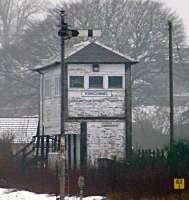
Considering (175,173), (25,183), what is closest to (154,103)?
(25,183)

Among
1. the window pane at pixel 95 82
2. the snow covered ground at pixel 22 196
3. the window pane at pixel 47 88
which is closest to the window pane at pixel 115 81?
the window pane at pixel 95 82

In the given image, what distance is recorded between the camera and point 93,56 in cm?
4678

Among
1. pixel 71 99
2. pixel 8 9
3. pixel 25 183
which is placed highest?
pixel 8 9

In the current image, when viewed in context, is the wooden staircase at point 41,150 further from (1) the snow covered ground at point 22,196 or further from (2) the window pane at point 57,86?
(1) the snow covered ground at point 22,196

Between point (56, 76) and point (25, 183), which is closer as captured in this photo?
point (25, 183)

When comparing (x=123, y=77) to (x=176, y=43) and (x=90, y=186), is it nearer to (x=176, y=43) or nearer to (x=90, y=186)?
(x=90, y=186)

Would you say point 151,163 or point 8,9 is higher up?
point 8,9

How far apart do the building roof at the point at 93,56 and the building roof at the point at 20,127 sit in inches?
715

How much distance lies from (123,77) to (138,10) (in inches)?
1148

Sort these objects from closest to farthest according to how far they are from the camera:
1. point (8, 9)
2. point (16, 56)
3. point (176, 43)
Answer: point (176, 43) < point (16, 56) < point (8, 9)

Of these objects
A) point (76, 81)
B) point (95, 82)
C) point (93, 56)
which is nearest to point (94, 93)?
point (95, 82)

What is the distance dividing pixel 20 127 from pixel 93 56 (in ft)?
71.8

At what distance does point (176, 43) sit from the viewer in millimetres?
72375

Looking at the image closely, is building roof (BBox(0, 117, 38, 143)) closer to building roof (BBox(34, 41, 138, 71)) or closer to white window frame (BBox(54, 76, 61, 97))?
white window frame (BBox(54, 76, 61, 97))
